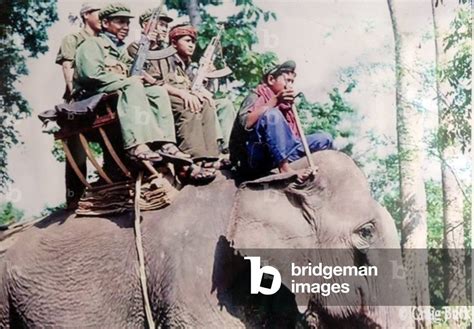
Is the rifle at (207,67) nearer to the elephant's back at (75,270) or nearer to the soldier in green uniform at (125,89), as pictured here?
the soldier in green uniform at (125,89)

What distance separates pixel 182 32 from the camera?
227 cm

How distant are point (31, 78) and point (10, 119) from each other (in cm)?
12

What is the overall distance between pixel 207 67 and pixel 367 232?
57cm

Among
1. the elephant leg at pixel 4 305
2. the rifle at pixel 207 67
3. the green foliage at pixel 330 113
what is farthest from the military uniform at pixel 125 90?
the elephant leg at pixel 4 305

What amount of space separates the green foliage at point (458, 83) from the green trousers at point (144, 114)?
26.5 inches

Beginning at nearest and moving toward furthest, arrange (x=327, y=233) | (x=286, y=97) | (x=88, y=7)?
(x=327, y=233) < (x=286, y=97) < (x=88, y=7)

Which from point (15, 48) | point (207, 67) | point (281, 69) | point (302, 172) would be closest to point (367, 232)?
point (302, 172)

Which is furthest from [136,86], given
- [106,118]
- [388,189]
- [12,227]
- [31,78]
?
[388,189]

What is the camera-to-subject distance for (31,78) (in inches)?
Answer: 91.0

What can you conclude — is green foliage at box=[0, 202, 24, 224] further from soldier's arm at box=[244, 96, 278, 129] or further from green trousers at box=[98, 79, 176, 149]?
soldier's arm at box=[244, 96, 278, 129]

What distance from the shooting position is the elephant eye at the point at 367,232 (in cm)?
207

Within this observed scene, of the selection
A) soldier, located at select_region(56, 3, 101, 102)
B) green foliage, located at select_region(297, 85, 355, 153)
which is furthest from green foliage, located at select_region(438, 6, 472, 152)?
soldier, located at select_region(56, 3, 101, 102)

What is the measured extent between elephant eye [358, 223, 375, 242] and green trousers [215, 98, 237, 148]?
0.40 metres

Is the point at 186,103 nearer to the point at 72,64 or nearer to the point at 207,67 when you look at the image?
the point at 207,67
